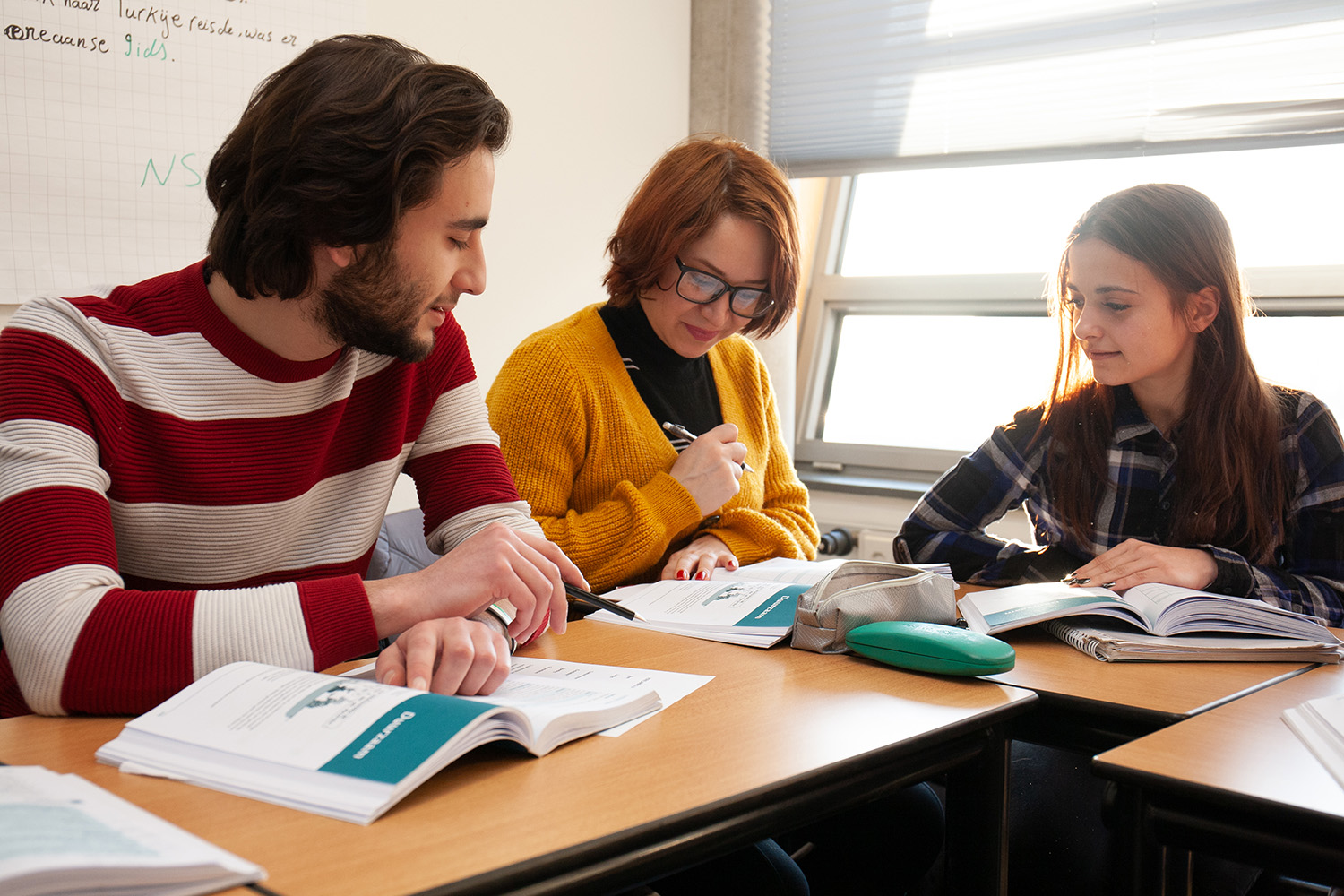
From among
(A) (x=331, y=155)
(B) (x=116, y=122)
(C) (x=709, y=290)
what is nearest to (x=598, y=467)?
(C) (x=709, y=290)

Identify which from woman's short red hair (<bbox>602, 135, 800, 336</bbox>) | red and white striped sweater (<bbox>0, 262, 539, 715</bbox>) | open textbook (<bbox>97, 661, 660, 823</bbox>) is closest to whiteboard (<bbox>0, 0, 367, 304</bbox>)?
red and white striped sweater (<bbox>0, 262, 539, 715</bbox>)

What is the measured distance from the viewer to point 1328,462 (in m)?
1.53

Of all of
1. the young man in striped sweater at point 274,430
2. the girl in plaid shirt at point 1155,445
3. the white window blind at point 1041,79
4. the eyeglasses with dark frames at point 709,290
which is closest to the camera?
the young man in striped sweater at point 274,430

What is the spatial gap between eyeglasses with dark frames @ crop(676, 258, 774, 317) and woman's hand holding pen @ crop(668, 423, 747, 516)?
0.22m

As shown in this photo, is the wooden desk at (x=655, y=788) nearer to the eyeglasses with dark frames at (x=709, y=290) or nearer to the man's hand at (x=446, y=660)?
the man's hand at (x=446, y=660)

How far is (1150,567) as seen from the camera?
1.38 metres

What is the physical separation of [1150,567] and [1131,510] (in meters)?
0.31

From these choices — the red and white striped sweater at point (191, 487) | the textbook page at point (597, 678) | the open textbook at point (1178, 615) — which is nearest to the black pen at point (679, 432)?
the red and white striped sweater at point (191, 487)

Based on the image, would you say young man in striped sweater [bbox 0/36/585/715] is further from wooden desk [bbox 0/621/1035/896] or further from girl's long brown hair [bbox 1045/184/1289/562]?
girl's long brown hair [bbox 1045/184/1289/562]

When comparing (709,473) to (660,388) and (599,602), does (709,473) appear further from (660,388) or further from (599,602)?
(599,602)

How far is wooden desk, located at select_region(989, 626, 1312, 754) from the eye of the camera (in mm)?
984

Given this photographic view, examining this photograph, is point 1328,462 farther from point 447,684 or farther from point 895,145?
point 895,145

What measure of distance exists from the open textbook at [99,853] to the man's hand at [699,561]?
0.99 metres

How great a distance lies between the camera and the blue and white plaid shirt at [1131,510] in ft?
4.73
